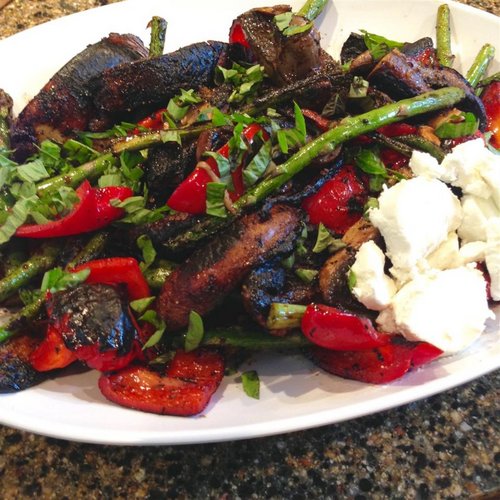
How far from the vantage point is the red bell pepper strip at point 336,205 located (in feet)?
6.95

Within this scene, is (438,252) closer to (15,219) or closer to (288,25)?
(288,25)

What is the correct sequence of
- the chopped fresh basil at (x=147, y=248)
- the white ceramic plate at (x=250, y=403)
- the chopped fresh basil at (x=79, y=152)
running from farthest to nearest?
the chopped fresh basil at (x=79, y=152), the chopped fresh basil at (x=147, y=248), the white ceramic plate at (x=250, y=403)

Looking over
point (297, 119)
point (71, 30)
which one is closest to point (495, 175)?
point (297, 119)

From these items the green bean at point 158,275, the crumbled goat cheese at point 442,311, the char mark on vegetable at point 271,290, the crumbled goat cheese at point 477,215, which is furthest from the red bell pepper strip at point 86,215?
the crumbled goat cheese at point 477,215

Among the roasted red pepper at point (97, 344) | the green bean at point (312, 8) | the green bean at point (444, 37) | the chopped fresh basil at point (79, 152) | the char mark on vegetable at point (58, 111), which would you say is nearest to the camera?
the roasted red pepper at point (97, 344)

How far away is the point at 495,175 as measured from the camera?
1931 mm

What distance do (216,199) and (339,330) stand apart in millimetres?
581

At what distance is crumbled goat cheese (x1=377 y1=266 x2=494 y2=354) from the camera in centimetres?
175

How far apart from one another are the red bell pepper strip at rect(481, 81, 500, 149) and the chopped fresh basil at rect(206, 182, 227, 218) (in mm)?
1322

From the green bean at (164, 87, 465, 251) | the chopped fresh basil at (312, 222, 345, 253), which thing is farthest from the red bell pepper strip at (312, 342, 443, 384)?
the green bean at (164, 87, 465, 251)

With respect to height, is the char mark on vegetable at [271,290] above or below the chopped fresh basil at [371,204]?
below

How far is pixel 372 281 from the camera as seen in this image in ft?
6.00

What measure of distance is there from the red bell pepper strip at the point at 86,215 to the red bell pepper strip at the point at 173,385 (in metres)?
0.54

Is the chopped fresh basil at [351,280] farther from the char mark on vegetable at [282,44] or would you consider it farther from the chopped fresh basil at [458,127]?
the char mark on vegetable at [282,44]
